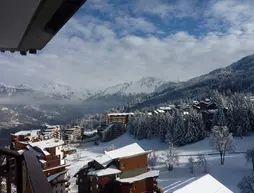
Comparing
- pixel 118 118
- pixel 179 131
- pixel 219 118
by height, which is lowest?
pixel 179 131

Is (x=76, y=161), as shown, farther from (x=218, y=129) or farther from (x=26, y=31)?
(x=26, y=31)

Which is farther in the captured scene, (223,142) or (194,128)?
(194,128)

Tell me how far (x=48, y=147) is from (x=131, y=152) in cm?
679

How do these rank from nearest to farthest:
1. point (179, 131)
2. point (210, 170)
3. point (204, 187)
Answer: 1. point (204, 187)
2. point (210, 170)
3. point (179, 131)

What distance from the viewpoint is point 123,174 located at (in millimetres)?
16562

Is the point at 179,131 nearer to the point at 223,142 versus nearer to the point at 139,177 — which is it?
the point at 223,142

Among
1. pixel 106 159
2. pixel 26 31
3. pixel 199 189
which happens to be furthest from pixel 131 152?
pixel 26 31

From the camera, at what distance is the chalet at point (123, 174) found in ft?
52.6

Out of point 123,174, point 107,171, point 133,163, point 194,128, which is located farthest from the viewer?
point 194,128

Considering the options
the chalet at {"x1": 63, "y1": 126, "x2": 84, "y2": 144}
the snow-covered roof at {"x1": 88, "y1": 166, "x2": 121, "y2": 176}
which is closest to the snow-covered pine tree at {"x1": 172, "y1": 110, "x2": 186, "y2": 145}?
the chalet at {"x1": 63, "y1": 126, "x2": 84, "y2": 144}

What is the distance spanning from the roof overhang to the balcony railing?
1046mm

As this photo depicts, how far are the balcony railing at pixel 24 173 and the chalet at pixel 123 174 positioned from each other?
45.4 ft

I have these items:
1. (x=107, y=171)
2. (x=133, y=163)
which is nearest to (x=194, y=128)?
(x=133, y=163)

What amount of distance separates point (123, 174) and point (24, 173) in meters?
15.3
